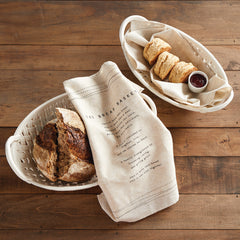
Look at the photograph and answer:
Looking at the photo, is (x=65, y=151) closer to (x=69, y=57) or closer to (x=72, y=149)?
(x=72, y=149)

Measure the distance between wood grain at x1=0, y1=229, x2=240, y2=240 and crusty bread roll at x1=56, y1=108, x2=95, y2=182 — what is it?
0.80 ft

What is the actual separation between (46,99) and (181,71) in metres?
0.59

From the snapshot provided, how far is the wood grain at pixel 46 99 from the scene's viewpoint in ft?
4.11

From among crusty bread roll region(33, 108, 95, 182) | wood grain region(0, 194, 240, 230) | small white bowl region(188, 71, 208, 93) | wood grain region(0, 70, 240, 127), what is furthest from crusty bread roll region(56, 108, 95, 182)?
small white bowl region(188, 71, 208, 93)

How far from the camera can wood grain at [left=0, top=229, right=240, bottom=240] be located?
1090 mm

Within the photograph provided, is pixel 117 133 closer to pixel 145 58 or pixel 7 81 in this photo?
pixel 145 58

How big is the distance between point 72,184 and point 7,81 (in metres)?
0.60

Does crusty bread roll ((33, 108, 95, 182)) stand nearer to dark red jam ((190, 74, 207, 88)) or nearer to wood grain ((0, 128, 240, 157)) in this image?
wood grain ((0, 128, 240, 157))

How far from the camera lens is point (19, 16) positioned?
1.45 m

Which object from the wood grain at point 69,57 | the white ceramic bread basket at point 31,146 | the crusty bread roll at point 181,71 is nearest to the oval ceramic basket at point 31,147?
the white ceramic bread basket at point 31,146

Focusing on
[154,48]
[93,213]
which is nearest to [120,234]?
[93,213]

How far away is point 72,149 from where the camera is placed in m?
0.95

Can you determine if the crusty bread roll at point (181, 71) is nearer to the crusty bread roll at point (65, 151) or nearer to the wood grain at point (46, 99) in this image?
the wood grain at point (46, 99)

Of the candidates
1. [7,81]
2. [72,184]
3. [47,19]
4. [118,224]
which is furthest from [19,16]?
[118,224]
